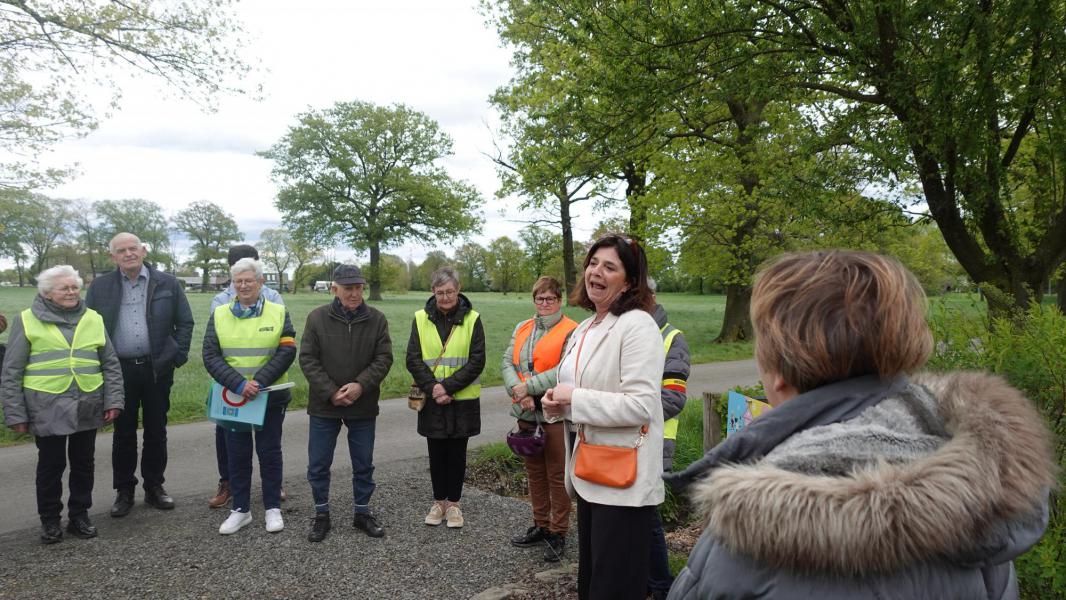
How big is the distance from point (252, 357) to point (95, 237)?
185ft

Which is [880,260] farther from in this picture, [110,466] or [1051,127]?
[110,466]

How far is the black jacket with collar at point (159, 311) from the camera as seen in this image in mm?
5453

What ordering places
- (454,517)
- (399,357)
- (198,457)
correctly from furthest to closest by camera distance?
(399,357) < (198,457) < (454,517)

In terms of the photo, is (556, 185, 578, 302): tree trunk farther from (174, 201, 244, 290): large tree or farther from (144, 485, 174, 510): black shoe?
(174, 201, 244, 290): large tree

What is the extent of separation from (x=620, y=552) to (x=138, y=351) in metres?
4.84

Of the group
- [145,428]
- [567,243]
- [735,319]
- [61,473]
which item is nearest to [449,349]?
[145,428]

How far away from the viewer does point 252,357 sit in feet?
16.8

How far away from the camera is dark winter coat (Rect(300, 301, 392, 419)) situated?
501 cm

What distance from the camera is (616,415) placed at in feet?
8.86

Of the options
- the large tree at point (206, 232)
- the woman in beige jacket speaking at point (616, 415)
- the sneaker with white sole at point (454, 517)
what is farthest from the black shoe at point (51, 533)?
the large tree at point (206, 232)

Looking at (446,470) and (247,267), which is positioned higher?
(247,267)

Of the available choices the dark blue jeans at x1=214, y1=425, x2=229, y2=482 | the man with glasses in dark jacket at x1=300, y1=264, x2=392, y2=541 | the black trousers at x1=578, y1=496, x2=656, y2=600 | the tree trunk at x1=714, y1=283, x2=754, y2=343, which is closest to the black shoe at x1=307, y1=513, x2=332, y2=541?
the man with glasses in dark jacket at x1=300, y1=264, x2=392, y2=541

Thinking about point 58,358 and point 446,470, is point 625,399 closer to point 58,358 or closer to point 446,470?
point 446,470

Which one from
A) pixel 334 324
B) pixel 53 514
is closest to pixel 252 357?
pixel 334 324
